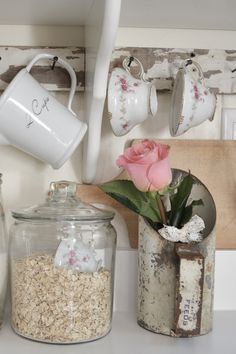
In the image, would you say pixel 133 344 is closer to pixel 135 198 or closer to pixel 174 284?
pixel 174 284

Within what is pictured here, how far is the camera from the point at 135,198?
0.86 m

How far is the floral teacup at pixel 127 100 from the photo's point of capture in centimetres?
91

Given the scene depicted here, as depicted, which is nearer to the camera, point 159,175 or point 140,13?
point 159,175

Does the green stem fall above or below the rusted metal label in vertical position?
above

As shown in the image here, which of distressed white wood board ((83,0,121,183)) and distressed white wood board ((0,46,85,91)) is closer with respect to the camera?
distressed white wood board ((83,0,121,183))

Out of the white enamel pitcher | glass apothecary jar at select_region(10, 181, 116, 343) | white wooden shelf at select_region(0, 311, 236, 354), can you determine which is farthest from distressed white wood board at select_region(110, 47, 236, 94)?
white wooden shelf at select_region(0, 311, 236, 354)

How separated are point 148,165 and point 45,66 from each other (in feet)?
A: 1.00

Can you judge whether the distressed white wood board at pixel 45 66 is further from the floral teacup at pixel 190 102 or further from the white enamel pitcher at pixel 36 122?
the floral teacup at pixel 190 102

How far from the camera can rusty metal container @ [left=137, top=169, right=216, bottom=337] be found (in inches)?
31.4

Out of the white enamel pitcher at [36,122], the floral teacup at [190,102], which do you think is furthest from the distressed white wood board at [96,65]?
the floral teacup at [190,102]

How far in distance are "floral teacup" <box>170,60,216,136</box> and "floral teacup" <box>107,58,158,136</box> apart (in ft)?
0.16

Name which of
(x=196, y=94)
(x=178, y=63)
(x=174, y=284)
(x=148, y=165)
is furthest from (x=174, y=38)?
(x=174, y=284)

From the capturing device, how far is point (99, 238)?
0.89 metres

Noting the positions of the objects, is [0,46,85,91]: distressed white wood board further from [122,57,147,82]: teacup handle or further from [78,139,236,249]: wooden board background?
[78,139,236,249]: wooden board background
